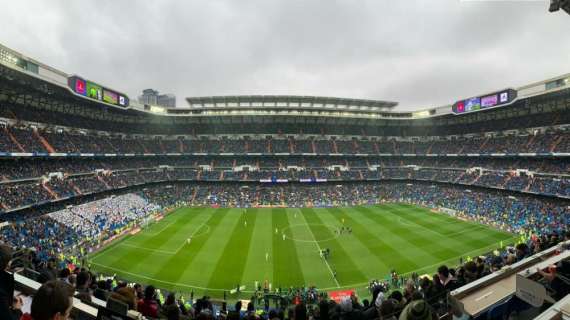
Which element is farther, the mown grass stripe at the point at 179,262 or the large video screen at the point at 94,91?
the large video screen at the point at 94,91

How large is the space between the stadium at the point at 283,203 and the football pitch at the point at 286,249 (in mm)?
274

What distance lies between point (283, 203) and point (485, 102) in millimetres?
43901

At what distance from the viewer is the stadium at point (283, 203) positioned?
22.8ft

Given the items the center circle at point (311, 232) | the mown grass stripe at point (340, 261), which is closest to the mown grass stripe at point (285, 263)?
the center circle at point (311, 232)

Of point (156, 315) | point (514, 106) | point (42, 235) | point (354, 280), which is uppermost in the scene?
point (514, 106)

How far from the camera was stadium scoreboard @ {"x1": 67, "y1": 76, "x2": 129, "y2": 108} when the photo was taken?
38562 millimetres

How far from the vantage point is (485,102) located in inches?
2025

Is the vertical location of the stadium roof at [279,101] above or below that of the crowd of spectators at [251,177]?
above

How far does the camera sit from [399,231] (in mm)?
38125

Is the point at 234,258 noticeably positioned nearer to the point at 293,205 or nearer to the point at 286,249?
the point at 286,249

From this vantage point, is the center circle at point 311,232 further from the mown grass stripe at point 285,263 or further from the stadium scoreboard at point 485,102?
the stadium scoreboard at point 485,102

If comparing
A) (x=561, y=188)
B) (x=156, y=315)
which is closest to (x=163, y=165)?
(x=156, y=315)

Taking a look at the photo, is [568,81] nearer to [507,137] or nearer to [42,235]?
[507,137]

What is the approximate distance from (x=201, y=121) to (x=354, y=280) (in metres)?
56.8
